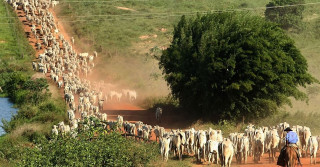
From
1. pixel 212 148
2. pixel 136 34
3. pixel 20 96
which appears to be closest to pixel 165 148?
pixel 212 148

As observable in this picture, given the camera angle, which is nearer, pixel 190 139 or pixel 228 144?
pixel 228 144

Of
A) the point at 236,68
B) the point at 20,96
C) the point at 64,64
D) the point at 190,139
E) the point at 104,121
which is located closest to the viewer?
the point at 190,139

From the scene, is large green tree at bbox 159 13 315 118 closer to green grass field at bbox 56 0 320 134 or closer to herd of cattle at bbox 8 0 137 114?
herd of cattle at bbox 8 0 137 114

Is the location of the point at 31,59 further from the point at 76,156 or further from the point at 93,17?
the point at 76,156

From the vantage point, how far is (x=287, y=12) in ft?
202

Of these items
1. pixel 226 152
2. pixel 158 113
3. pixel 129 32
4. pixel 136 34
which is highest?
pixel 129 32

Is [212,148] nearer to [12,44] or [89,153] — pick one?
[89,153]

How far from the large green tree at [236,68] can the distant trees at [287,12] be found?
29003mm

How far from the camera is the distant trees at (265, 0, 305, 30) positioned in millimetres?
60316

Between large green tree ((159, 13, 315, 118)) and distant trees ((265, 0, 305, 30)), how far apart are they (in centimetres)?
2900

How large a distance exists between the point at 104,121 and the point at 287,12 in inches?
1600

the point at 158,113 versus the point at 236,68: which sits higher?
the point at 236,68

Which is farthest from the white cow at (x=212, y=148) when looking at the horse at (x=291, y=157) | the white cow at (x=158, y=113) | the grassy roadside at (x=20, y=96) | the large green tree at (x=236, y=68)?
the white cow at (x=158, y=113)

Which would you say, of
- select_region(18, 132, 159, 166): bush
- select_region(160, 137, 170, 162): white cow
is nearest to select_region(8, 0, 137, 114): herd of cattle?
select_region(160, 137, 170, 162): white cow
